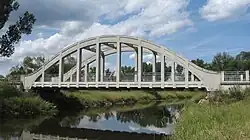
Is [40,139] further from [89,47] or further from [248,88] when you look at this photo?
[89,47]

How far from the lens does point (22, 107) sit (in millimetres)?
33531

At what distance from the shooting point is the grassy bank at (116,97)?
159ft

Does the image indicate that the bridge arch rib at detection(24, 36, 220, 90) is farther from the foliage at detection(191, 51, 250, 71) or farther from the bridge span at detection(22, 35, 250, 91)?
the foliage at detection(191, 51, 250, 71)

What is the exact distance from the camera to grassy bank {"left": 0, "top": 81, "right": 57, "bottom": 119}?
107 feet

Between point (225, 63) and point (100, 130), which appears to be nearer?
point (100, 130)

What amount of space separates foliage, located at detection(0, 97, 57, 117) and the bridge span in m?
5.53

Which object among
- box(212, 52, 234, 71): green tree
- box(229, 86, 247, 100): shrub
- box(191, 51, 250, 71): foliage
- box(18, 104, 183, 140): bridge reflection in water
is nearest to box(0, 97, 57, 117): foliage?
box(18, 104, 183, 140): bridge reflection in water

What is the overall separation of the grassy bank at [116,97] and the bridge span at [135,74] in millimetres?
3454

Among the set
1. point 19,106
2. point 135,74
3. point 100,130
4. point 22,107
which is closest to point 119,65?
point 135,74

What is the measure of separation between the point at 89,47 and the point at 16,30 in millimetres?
13684

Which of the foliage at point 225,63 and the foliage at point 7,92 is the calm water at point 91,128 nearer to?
the foliage at point 7,92

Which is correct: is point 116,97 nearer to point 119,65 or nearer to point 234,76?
point 119,65

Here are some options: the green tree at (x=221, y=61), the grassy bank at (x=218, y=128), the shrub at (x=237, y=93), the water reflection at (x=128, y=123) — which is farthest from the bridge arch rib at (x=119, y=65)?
the green tree at (x=221, y=61)

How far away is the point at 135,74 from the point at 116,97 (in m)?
17.9
